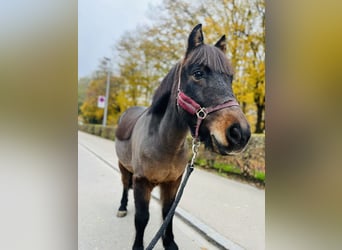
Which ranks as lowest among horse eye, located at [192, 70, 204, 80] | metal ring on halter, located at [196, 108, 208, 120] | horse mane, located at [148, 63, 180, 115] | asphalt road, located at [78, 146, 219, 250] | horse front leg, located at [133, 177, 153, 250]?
asphalt road, located at [78, 146, 219, 250]

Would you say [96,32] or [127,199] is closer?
[96,32]

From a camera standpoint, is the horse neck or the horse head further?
the horse neck

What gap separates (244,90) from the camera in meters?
2.91

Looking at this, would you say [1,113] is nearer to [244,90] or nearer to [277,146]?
[277,146]

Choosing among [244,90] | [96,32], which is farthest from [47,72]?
[244,90]

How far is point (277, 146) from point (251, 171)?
6.68ft

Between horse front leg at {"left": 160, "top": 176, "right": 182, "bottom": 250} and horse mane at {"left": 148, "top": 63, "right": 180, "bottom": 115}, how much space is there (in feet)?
1.44

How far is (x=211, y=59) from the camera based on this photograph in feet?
3.13

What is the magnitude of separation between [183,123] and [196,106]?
0.18 metres

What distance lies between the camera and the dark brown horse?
34.9 inches

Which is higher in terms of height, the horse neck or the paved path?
the horse neck

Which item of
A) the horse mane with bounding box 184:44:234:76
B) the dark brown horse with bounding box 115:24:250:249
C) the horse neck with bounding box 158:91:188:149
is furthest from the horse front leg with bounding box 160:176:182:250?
the horse mane with bounding box 184:44:234:76

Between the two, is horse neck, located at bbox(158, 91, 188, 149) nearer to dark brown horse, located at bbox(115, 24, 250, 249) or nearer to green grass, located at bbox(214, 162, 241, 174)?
dark brown horse, located at bbox(115, 24, 250, 249)

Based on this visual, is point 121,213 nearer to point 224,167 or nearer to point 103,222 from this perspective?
point 103,222
